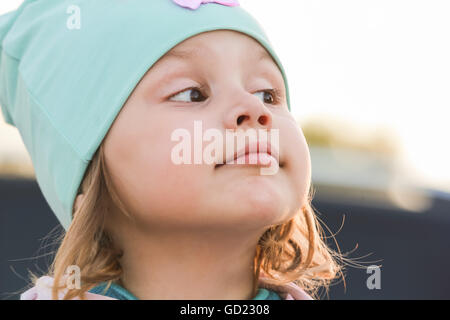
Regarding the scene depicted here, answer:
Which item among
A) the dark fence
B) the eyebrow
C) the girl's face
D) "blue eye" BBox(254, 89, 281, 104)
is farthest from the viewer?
the dark fence

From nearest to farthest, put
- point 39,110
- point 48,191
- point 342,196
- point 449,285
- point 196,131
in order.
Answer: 1. point 196,131
2. point 39,110
3. point 48,191
4. point 449,285
5. point 342,196

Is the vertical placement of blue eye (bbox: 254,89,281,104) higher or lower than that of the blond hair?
higher

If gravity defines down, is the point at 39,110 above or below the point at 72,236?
above

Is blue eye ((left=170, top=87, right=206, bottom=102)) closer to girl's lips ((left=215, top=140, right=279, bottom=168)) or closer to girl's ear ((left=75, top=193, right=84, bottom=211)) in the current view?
girl's lips ((left=215, top=140, right=279, bottom=168))

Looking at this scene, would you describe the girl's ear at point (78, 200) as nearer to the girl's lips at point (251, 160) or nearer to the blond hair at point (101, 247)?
the blond hair at point (101, 247)

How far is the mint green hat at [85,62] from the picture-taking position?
1.25 m

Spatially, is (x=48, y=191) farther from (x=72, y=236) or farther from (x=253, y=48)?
(x=253, y=48)

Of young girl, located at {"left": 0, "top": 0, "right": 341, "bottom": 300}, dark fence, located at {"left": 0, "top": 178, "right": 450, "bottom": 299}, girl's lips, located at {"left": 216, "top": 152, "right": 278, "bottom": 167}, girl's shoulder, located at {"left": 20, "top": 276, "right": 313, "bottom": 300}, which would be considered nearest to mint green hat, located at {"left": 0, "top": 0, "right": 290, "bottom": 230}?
young girl, located at {"left": 0, "top": 0, "right": 341, "bottom": 300}

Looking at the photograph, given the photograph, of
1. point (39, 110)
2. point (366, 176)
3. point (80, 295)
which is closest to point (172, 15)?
point (39, 110)

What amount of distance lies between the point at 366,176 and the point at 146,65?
1439mm

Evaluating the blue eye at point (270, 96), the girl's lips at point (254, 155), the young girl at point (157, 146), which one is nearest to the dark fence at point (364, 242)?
the young girl at point (157, 146)

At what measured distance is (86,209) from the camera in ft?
4.24

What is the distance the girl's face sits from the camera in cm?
112

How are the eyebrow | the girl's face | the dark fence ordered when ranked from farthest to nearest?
the dark fence
the eyebrow
the girl's face
